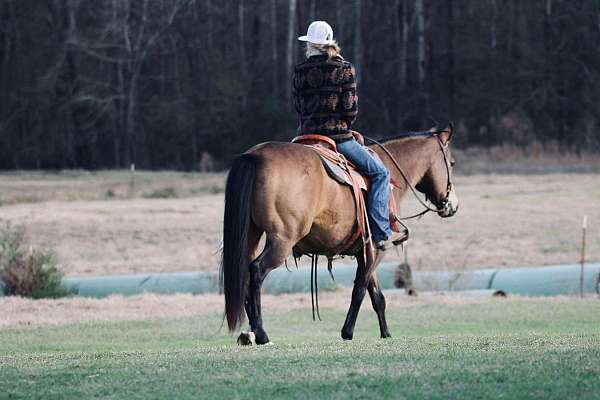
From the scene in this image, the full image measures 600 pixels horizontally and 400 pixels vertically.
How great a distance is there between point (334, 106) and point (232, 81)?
43375mm

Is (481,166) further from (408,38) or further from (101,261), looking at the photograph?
(101,261)

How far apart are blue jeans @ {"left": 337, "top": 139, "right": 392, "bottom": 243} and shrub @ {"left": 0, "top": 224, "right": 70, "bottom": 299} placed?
10.3 meters

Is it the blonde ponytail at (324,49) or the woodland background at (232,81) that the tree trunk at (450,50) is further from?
the blonde ponytail at (324,49)

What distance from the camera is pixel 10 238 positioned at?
73.2 ft

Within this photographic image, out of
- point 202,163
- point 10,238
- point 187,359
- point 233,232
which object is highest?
point 233,232

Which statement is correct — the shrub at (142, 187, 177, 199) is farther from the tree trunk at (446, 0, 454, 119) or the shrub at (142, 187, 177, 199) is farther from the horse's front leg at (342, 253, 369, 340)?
the horse's front leg at (342, 253, 369, 340)

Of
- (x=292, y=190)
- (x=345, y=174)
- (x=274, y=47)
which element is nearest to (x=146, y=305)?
(x=345, y=174)

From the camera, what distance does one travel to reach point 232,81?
55062mm

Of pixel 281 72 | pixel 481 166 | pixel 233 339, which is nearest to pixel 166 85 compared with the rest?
pixel 281 72

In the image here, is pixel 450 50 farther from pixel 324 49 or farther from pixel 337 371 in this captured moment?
pixel 337 371

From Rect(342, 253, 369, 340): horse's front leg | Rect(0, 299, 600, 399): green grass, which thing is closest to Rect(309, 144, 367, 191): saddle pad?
Rect(342, 253, 369, 340): horse's front leg

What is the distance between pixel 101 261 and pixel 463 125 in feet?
88.0

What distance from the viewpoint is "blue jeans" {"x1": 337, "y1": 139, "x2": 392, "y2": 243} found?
12.2 meters

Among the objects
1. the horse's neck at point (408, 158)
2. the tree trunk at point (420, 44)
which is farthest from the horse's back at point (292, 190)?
the tree trunk at point (420, 44)
